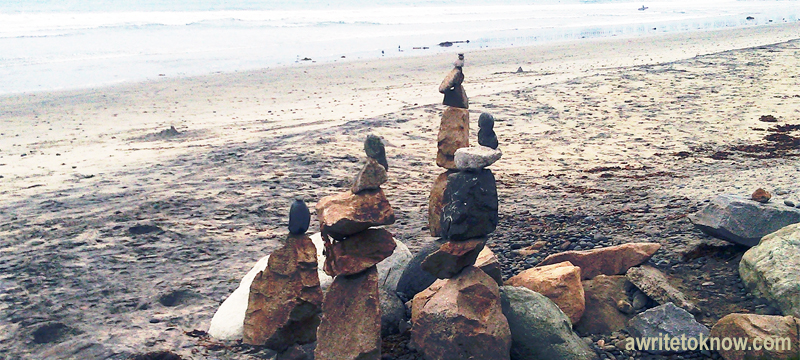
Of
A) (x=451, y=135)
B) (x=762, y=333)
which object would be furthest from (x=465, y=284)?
(x=451, y=135)

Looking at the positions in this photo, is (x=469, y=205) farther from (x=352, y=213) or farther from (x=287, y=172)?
(x=287, y=172)

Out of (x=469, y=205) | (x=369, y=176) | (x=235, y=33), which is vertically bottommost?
(x=469, y=205)

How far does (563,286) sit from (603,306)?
0.41 meters

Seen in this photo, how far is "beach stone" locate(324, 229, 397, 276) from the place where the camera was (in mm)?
5098

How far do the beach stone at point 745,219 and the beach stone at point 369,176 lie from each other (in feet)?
11.9

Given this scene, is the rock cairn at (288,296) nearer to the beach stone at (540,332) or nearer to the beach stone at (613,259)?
the beach stone at (540,332)

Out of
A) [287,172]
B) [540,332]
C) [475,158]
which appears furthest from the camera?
[287,172]

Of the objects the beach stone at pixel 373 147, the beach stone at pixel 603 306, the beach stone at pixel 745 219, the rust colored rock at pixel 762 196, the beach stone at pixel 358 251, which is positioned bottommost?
the beach stone at pixel 603 306

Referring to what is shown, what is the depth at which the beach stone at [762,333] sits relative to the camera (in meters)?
4.86

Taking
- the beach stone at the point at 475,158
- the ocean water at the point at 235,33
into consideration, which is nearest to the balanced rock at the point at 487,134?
the beach stone at the point at 475,158

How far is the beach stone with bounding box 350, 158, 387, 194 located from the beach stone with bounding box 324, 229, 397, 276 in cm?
34

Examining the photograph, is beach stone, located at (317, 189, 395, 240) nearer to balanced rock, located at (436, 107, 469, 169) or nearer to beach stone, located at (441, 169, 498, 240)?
beach stone, located at (441, 169, 498, 240)

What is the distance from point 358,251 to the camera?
5121 mm

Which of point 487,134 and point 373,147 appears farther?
point 487,134
